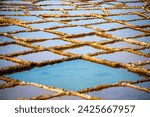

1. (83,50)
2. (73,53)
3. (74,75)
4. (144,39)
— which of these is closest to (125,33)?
(144,39)

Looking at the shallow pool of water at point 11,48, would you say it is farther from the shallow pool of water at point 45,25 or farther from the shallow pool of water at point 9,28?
the shallow pool of water at point 45,25

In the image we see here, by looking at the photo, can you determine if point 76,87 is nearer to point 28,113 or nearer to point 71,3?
point 28,113

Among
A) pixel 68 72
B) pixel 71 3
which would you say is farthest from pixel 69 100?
pixel 71 3

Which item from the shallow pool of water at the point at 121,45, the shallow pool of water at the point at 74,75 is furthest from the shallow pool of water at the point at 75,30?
the shallow pool of water at the point at 74,75

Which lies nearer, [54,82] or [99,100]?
[99,100]

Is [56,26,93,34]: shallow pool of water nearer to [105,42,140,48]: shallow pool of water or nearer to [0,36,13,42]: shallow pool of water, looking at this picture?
[105,42,140,48]: shallow pool of water

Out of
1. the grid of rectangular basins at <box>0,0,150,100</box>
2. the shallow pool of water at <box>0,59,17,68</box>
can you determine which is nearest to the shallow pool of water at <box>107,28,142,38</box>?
the grid of rectangular basins at <box>0,0,150,100</box>

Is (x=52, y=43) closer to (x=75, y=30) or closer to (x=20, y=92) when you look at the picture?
(x=75, y=30)
